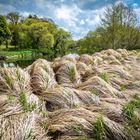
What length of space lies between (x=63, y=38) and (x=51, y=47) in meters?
6.42

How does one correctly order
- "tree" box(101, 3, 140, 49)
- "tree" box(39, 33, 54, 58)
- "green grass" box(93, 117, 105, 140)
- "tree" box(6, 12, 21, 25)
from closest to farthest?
1. "green grass" box(93, 117, 105, 140)
2. "tree" box(101, 3, 140, 49)
3. "tree" box(39, 33, 54, 58)
4. "tree" box(6, 12, 21, 25)

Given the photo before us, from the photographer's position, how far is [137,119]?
5754 millimetres

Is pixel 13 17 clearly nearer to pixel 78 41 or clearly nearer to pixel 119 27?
pixel 78 41

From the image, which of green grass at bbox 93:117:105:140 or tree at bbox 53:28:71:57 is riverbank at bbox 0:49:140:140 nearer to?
green grass at bbox 93:117:105:140

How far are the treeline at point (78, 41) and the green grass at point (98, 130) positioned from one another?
39.3 metres

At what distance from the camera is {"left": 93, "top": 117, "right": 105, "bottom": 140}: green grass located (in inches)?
201

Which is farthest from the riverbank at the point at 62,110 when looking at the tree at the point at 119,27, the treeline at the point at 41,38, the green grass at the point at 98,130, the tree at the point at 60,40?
the tree at the point at 60,40

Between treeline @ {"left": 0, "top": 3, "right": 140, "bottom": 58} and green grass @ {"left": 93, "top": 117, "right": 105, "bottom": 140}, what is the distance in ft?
129

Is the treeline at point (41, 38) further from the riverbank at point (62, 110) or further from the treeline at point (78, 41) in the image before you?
the riverbank at point (62, 110)

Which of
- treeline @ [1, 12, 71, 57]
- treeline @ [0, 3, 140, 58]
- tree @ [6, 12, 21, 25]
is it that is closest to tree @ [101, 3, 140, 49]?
treeline @ [0, 3, 140, 58]

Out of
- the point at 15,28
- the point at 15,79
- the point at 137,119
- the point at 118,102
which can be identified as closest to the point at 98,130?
the point at 137,119

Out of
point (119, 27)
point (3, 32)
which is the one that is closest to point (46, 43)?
point (3, 32)

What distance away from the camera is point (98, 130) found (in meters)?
5.16

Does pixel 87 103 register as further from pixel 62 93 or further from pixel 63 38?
pixel 63 38
